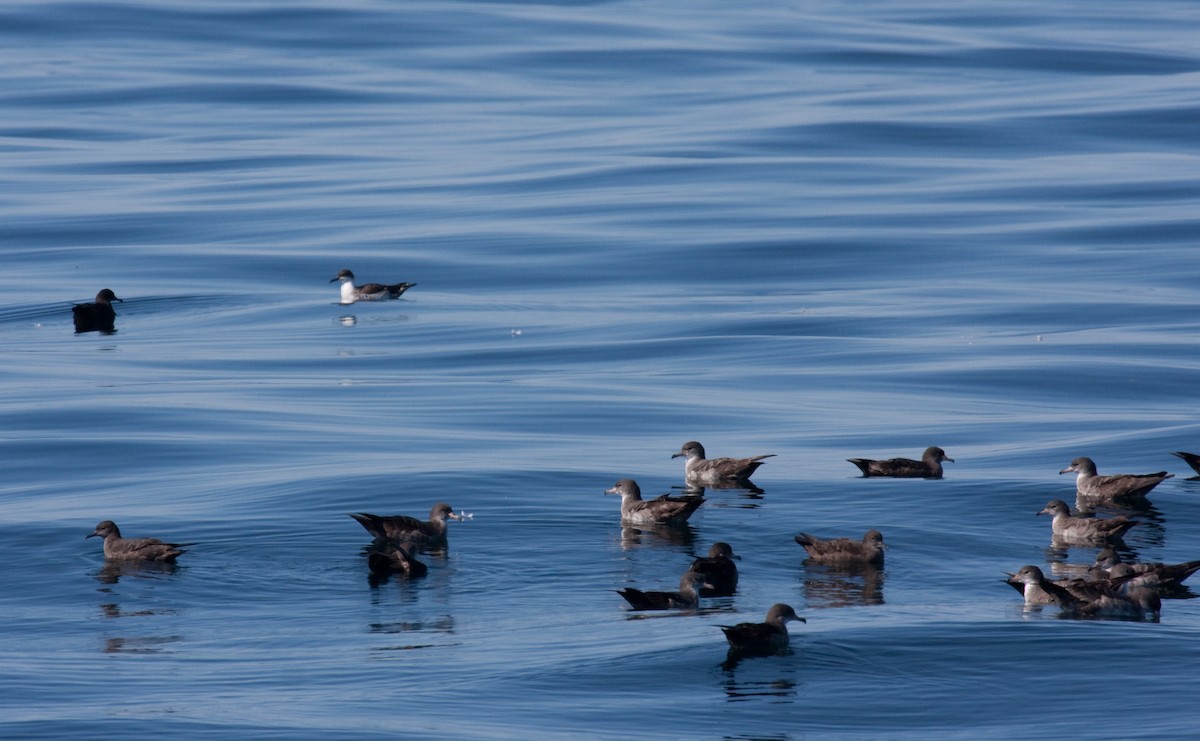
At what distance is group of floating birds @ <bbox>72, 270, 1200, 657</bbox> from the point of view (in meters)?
15.4

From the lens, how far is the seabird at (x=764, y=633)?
46.1 feet

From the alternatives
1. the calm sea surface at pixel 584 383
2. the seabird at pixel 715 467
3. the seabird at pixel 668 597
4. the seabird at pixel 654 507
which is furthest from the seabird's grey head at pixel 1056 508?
the seabird at pixel 668 597

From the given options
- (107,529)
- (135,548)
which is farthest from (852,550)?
(107,529)

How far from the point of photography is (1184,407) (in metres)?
26.8

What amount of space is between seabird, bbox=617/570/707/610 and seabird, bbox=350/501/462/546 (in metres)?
3.08

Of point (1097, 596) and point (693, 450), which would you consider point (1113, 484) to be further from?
point (693, 450)

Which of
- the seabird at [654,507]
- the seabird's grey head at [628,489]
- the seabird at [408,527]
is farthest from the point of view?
the seabird's grey head at [628,489]

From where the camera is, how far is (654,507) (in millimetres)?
19016

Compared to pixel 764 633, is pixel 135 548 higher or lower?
higher

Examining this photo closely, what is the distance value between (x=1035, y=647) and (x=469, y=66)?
248ft

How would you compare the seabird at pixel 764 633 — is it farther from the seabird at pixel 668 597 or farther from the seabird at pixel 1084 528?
the seabird at pixel 1084 528

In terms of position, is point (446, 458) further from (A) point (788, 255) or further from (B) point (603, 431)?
(A) point (788, 255)

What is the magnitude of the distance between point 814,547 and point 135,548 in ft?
22.7

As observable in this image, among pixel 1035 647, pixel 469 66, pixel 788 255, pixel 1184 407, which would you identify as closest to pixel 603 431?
pixel 1184 407
